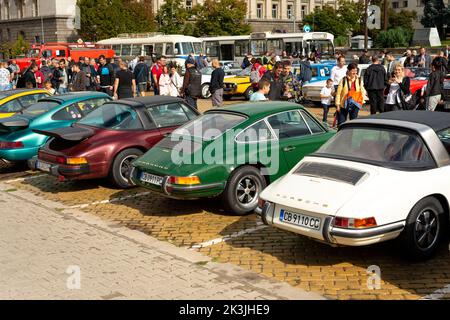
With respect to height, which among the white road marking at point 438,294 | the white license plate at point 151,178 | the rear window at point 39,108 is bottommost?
the white road marking at point 438,294

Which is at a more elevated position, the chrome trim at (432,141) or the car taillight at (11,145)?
the chrome trim at (432,141)

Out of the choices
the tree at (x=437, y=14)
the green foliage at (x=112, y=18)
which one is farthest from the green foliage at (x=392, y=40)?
the green foliage at (x=112, y=18)

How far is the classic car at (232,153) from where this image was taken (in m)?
8.40

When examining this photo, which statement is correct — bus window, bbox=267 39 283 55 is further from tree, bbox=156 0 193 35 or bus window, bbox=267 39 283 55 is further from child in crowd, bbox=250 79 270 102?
tree, bbox=156 0 193 35

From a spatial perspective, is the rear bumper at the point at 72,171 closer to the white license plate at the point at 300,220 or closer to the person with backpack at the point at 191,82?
the white license plate at the point at 300,220

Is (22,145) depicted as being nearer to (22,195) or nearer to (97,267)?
(22,195)

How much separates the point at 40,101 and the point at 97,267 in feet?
23.9

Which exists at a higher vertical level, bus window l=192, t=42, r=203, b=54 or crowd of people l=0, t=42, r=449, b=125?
bus window l=192, t=42, r=203, b=54

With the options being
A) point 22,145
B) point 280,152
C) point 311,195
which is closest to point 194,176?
point 280,152

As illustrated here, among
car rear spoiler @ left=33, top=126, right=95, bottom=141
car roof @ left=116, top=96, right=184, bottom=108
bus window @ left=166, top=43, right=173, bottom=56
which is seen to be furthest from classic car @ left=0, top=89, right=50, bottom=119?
bus window @ left=166, top=43, right=173, bottom=56

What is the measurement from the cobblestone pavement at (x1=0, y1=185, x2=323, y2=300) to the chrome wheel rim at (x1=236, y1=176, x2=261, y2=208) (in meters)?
1.52

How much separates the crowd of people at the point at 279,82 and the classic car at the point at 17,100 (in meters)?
3.18

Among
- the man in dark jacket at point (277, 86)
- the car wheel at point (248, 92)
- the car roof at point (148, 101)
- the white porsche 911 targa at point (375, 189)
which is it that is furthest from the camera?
the car wheel at point (248, 92)

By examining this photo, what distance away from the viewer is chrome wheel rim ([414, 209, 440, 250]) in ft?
21.5
